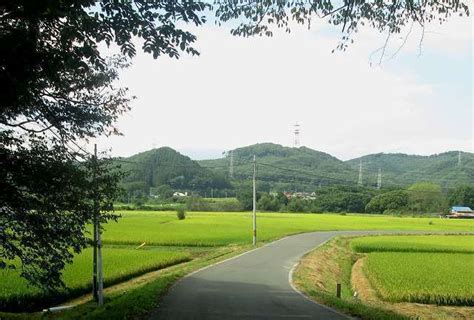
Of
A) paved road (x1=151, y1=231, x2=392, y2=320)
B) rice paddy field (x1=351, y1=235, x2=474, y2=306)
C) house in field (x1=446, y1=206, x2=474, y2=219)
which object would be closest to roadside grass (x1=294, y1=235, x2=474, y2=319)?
rice paddy field (x1=351, y1=235, x2=474, y2=306)

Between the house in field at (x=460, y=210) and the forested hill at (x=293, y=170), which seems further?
the forested hill at (x=293, y=170)

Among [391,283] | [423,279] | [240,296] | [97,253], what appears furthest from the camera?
[423,279]

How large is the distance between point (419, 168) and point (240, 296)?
162 m

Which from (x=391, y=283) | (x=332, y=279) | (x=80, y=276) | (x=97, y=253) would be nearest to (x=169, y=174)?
(x=332, y=279)

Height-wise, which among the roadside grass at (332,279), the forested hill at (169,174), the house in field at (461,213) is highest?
the forested hill at (169,174)

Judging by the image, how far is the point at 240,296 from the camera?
49.0ft

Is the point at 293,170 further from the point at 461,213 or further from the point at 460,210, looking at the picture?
the point at 461,213

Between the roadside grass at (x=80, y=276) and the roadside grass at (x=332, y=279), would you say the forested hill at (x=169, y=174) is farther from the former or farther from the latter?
the roadside grass at (x=80, y=276)

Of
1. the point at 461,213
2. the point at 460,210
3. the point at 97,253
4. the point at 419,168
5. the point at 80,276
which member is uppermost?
the point at 419,168

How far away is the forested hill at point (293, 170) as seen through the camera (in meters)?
111

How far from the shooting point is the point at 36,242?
38.3ft

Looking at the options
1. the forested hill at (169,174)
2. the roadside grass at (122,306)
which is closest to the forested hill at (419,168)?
Result: the forested hill at (169,174)

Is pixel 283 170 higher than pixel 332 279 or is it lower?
higher

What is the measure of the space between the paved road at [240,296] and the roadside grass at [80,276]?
3.09 m
